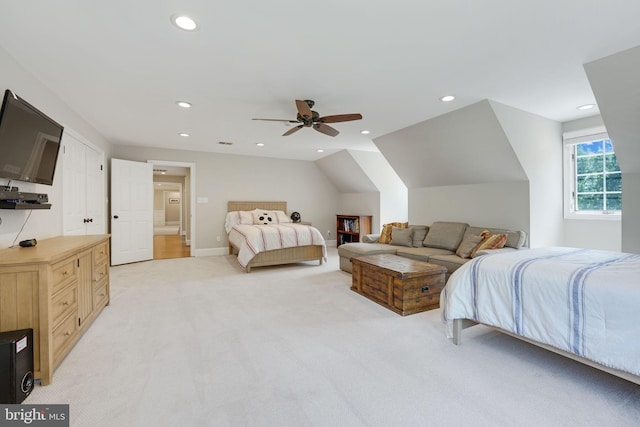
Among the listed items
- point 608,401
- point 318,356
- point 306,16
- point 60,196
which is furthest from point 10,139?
point 608,401

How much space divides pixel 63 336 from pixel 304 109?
2.86 meters

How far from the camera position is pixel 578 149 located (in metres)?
4.24

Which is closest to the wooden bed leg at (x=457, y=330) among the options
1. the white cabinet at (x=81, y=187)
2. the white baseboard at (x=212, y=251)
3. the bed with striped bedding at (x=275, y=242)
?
the bed with striped bedding at (x=275, y=242)

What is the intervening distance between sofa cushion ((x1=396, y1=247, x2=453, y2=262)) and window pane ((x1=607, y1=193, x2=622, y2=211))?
2189mm

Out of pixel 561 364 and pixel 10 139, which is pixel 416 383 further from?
pixel 10 139

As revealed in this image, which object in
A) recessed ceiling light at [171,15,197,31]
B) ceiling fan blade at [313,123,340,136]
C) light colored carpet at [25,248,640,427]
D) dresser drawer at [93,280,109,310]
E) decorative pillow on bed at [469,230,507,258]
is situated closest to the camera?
light colored carpet at [25,248,640,427]

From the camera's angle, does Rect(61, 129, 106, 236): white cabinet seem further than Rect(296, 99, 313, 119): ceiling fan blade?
Yes

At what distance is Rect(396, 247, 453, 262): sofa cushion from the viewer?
4117 millimetres

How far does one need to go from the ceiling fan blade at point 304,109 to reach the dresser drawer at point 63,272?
2.44m

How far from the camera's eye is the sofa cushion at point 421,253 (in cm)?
412

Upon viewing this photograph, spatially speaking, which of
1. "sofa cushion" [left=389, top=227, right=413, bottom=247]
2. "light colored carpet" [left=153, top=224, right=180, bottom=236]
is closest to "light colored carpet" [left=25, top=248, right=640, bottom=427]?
"sofa cushion" [left=389, top=227, right=413, bottom=247]

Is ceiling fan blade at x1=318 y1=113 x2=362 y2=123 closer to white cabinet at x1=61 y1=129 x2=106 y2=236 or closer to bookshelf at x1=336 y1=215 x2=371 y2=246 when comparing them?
white cabinet at x1=61 y1=129 x2=106 y2=236

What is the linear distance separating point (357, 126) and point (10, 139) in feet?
12.7

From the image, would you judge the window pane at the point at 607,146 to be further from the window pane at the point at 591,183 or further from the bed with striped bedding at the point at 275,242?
the bed with striped bedding at the point at 275,242
